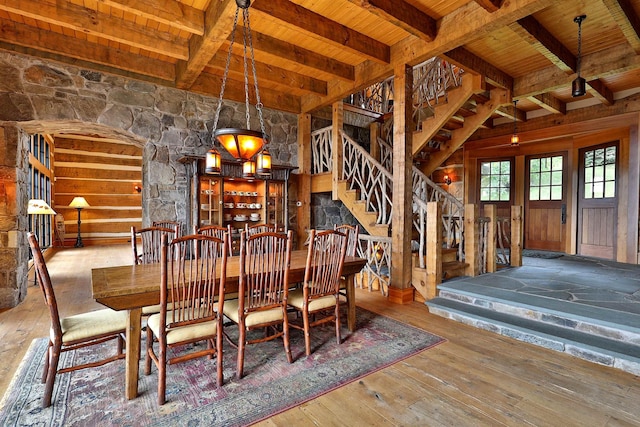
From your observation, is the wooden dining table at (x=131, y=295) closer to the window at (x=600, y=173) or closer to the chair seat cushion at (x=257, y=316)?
the chair seat cushion at (x=257, y=316)

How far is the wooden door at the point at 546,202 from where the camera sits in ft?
21.0

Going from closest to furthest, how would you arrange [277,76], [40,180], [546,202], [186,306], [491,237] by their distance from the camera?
[186,306], [491,237], [277,76], [546,202], [40,180]

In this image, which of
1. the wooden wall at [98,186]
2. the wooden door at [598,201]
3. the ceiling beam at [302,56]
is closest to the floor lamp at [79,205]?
the wooden wall at [98,186]

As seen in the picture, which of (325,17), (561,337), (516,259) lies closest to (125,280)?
(325,17)

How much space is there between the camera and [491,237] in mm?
4441

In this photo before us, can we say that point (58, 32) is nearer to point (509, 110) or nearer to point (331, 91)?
point (331, 91)

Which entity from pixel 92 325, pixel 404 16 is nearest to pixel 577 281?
pixel 404 16

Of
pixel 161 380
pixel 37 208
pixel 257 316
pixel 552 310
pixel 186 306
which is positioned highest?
pixel 37 208

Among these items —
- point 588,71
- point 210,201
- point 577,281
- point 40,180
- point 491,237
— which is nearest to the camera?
point 577,281

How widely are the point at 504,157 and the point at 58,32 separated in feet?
26.6

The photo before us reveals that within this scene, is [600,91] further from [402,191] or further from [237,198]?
[237,198]

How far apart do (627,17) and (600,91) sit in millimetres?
2659

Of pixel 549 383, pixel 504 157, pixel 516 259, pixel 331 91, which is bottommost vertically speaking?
pixel 549 383

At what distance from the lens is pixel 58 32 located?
12.6 ft
